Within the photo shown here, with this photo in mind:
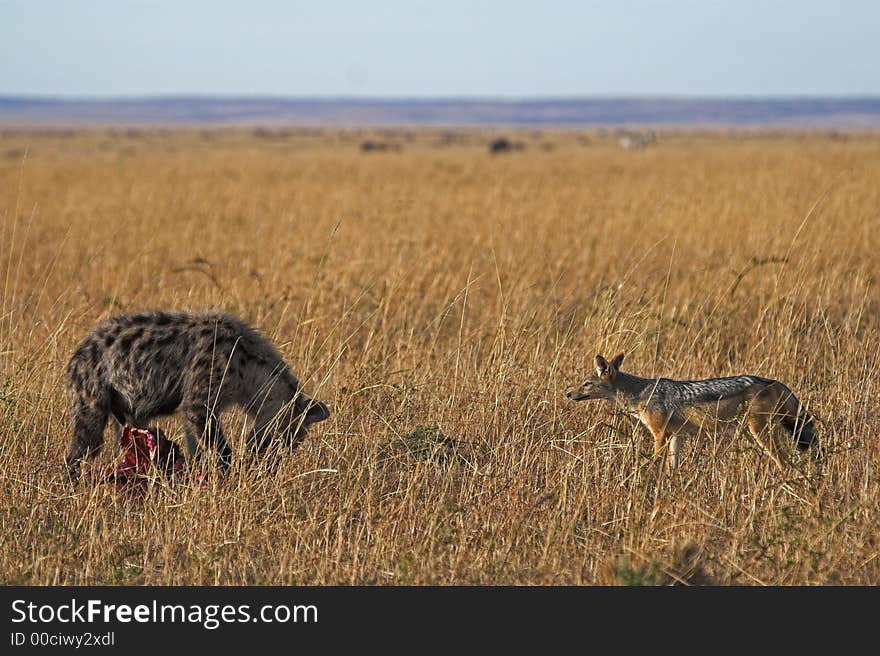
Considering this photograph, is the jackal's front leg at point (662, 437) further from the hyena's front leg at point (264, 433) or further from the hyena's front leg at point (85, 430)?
the hyena's front leg at point (85, 430)

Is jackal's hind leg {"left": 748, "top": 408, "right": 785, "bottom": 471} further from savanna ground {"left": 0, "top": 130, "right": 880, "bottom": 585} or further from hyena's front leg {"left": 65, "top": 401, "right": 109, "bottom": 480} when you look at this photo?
hyena's front leg {"left": 65, "top": 401, "right": 109, "bottom": 480}

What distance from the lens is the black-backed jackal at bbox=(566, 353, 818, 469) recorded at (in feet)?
21.2

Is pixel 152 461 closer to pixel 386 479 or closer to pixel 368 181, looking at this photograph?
pixel 386 479

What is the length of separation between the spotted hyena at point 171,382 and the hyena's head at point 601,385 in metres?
1.52

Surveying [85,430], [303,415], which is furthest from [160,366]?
[303,415]

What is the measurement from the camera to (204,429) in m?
6.55

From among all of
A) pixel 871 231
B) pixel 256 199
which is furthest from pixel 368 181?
pixel 871 231

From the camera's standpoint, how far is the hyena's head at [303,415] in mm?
6629

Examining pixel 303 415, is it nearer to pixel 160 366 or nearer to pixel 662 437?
pixel 160 366

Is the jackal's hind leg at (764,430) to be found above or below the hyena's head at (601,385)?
below

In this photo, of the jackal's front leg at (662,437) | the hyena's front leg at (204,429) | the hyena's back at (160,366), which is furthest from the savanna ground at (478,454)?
the hyena's back at (160,366)

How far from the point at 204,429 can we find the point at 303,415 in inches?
22.8

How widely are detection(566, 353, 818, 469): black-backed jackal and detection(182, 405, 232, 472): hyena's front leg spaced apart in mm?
2045
